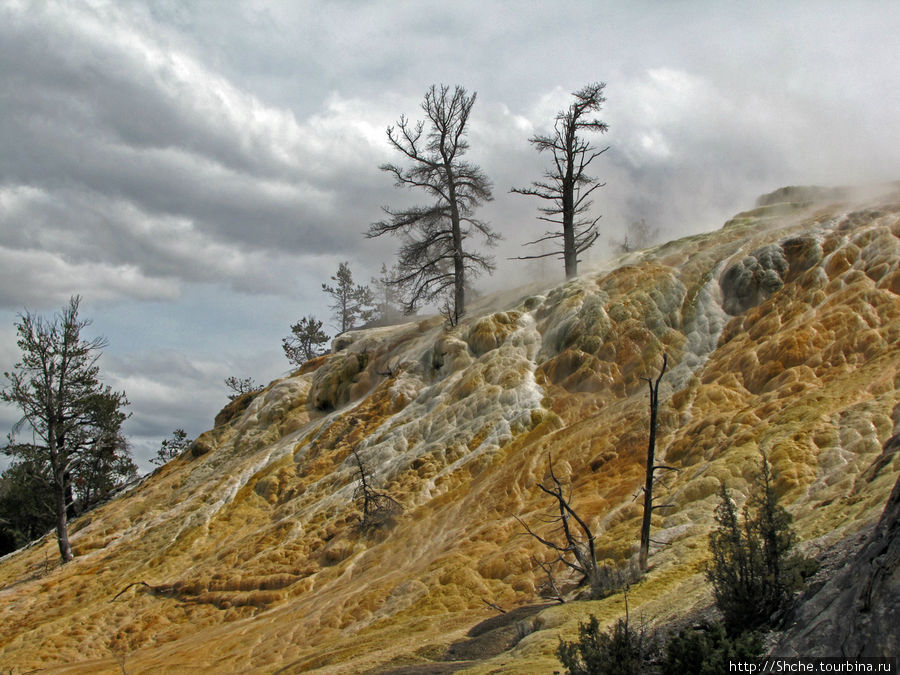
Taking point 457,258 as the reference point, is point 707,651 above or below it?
below

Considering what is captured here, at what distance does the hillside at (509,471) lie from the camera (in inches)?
426

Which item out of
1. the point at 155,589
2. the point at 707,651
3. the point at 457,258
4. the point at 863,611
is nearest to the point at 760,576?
the point at 707,651

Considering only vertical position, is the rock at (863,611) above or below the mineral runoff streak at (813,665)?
above

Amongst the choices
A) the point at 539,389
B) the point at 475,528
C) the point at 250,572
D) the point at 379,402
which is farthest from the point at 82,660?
the point at 539,389

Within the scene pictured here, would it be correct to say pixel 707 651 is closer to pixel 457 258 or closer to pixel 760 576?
pixel 760 576

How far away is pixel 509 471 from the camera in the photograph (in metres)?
16.6

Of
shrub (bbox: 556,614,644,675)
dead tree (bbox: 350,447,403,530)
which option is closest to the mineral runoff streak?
shrub (bbox: 556,614,644,675)

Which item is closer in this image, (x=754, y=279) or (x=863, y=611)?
(x=863, y=611)

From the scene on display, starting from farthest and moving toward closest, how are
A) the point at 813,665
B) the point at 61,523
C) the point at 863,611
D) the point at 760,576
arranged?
1. the point at 61,523
2. the point at 760,576
3. the point at 813,665
4. the point at 863,611

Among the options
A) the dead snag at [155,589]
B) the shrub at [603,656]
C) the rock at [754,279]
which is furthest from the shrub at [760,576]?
the dead snag at [155,589]

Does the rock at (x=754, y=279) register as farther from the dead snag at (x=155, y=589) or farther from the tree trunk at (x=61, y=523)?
the tree trunk at (x=61, y=523)

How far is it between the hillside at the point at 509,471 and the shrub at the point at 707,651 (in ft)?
4.40

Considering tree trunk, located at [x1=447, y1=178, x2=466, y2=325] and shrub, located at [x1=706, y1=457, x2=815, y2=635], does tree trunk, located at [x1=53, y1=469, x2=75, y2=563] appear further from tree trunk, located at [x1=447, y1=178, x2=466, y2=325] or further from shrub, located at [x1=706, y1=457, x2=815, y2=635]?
shrub, located at [x1=706, y1=457, x2=815, y2=635]

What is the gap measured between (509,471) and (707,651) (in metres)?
11.6
